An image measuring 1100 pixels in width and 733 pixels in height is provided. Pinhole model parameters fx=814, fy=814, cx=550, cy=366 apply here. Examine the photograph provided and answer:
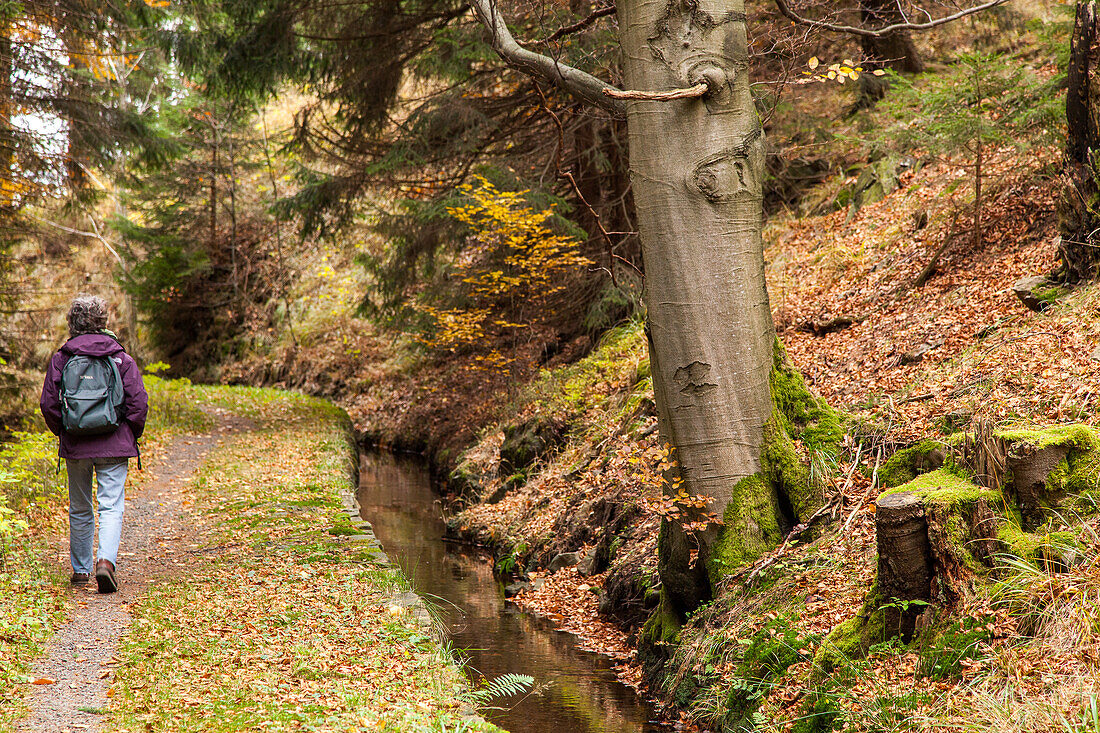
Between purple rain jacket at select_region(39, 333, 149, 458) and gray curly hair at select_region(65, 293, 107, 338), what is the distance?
58 mm

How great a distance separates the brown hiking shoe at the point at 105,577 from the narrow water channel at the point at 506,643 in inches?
95.8

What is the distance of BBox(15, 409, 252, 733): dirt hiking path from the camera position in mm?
3738

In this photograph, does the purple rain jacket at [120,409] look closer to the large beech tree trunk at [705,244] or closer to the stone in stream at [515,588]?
the stone in stream at [515,588]

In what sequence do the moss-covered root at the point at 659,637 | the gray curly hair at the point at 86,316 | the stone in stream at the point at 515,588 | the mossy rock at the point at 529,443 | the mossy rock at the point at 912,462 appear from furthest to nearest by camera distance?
the mossy rock at the point at 529,443 → the stone in stream at the point at 515,588 → the gray curly hair at the point at 86,316 → the moss-covered root at the point at 659,637 → the mossy rock at the point at 912,462

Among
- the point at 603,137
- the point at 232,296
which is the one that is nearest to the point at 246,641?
the point at 603,137

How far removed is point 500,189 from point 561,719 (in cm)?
804

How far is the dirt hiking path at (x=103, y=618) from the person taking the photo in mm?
3738

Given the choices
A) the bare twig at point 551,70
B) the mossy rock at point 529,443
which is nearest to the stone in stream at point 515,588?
the mossy rock at point 529,443

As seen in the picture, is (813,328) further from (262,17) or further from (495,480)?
(262,17)

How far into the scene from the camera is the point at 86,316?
19.1 feet

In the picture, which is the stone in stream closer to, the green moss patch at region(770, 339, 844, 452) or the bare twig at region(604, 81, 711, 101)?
the green moss patch at region(770, 339, 844, 452)

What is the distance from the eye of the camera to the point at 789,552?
16.5 feet

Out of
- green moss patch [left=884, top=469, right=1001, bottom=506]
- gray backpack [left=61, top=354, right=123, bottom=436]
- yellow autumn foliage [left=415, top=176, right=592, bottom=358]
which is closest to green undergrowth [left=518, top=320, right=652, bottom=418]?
yellow autumn foliage [left=415, top=176, right=592, bottom=358]

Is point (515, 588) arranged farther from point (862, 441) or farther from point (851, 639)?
point (851, 639)
